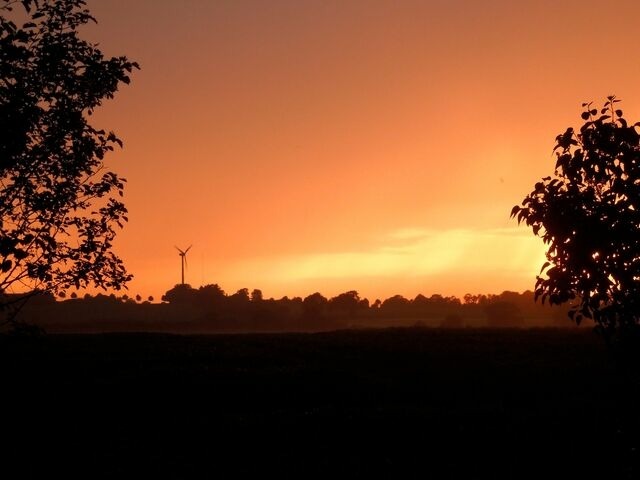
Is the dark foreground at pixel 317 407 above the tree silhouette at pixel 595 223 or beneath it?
beneath

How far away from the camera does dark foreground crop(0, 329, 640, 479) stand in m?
25.3

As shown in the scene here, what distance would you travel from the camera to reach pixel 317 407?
3753 centimetres

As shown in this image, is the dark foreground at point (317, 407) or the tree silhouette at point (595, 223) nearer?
the tree silhouette at point (595, 223)

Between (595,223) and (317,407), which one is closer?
(595,223)

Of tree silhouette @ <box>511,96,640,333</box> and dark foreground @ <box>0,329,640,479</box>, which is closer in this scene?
tree silhouette @ <box>511,96,640,333</box>

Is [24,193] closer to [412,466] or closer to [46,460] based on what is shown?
[46,460]

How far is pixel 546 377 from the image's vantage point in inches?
1967

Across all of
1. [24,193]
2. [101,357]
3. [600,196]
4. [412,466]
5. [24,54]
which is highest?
[24,54]

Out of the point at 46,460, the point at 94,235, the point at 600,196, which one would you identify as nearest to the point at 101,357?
the point at 46,460

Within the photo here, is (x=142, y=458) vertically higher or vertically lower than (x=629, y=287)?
lower

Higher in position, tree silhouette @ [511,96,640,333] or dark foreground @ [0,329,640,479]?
tree silhouette @ [511,96,640,333]

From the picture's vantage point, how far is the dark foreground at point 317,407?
25.3 m

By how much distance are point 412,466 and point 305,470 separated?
3.76 m

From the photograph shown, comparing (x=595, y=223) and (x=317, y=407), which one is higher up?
(x=595, y=223)
